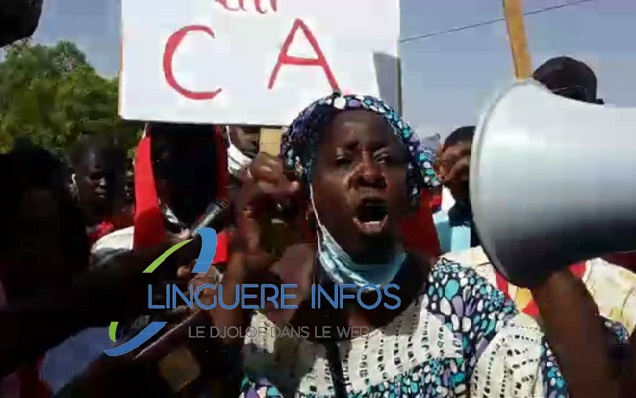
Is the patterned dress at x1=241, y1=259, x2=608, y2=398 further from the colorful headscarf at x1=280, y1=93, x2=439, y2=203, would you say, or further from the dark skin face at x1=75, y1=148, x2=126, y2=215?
the dark skin face at x1=75, y1=148, x2=126, y2=215

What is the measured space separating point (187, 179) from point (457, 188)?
42.1 inches

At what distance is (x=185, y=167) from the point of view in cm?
299

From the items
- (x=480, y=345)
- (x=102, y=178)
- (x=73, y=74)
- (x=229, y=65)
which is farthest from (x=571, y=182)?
(x=73, y=74)

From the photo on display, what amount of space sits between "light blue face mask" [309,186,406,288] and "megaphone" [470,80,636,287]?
39.2 inches

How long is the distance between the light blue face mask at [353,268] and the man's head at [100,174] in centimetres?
200

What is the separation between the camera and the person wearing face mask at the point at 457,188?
3656mm

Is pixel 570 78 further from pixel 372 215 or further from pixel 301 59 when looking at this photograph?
pixel 372 215

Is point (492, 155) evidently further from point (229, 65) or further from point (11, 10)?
point (229, 65)

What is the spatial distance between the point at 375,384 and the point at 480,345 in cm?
22

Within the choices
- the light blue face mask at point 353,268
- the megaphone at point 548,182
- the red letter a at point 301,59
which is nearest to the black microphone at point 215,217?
the light blue face mask at point 353,268

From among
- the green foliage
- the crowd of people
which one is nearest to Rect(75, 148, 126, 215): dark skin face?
the crowd of people

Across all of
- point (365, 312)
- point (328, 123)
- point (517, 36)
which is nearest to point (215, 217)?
point (328, 123)

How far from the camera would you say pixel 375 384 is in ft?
7.55

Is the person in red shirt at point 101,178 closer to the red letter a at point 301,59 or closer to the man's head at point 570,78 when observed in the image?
the red letter a at point 301,59
